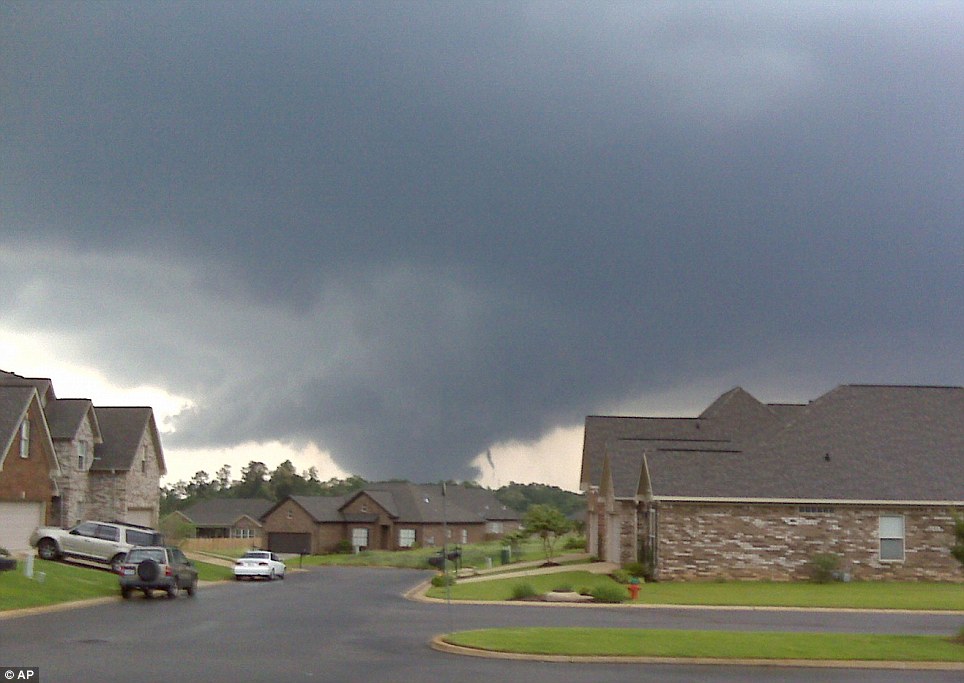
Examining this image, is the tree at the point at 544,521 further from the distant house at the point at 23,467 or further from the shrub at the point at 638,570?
the distant house at the point at 23,467

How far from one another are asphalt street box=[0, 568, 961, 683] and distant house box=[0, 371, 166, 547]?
66.5 feet

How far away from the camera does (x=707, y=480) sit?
4631cm

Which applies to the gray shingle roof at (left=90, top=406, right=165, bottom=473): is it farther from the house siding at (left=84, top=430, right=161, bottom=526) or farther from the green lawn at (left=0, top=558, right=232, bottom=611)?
the green lawn at (left=0, top=558, right=232, bottom=611)

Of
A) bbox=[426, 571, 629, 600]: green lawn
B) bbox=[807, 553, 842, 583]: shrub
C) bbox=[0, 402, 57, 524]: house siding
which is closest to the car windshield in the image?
bbox=[426, 571, 629, 600]: green lawn

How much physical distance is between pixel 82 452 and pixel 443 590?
27.5 metres

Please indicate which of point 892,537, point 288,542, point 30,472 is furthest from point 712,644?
point 288,542

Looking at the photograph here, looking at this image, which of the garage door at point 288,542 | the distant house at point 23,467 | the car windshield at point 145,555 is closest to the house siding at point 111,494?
the distant house at point 23,467

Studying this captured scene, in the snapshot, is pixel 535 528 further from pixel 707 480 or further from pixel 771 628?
pixel 771 628

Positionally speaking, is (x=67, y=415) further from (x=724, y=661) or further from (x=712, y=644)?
(x=724, y=661)

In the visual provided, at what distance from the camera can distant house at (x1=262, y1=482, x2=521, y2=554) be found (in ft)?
337

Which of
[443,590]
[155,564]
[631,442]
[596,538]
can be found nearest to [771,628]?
[443,590]

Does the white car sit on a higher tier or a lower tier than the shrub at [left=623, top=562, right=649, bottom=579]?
lower

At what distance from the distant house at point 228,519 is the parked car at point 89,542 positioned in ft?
268

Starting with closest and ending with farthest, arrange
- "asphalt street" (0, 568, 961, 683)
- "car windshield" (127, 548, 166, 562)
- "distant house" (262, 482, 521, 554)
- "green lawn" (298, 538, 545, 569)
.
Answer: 1. "asphalt street" (0, 568, 961, 683)
2. "car windshield" (127, 548, 166, 562)
3. "green lawn" (298, 538, 545, 569)
4. "distant house" (262, 482, 521, 554)
